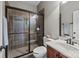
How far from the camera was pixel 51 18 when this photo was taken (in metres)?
3.62

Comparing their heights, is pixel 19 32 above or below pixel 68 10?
below

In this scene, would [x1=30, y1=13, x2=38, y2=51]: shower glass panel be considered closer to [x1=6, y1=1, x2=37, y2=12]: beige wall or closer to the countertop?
[x1=6, y1=1, x2=37, y2=12]: beige wall

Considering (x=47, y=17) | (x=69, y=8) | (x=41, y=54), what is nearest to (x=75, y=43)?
(x=69, y=8)

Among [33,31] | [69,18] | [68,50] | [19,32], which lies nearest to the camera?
[68,50]

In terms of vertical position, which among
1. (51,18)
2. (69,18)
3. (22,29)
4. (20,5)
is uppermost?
(20,5)

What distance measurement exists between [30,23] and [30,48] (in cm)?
107

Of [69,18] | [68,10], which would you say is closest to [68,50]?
[69,18]

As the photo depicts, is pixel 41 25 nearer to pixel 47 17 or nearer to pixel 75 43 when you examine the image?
pixel 47 17

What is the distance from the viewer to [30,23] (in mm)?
4066

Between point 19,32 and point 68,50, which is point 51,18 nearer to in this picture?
point 19,32

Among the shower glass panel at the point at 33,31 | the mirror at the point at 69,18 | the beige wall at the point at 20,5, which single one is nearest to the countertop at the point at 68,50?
the mirror at the point at 69,18

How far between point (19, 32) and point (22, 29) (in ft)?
0.81

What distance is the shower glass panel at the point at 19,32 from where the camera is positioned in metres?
3.85

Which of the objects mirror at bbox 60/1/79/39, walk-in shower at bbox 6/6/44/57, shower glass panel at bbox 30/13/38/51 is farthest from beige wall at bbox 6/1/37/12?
mirror at bbox 60/1/79/39
